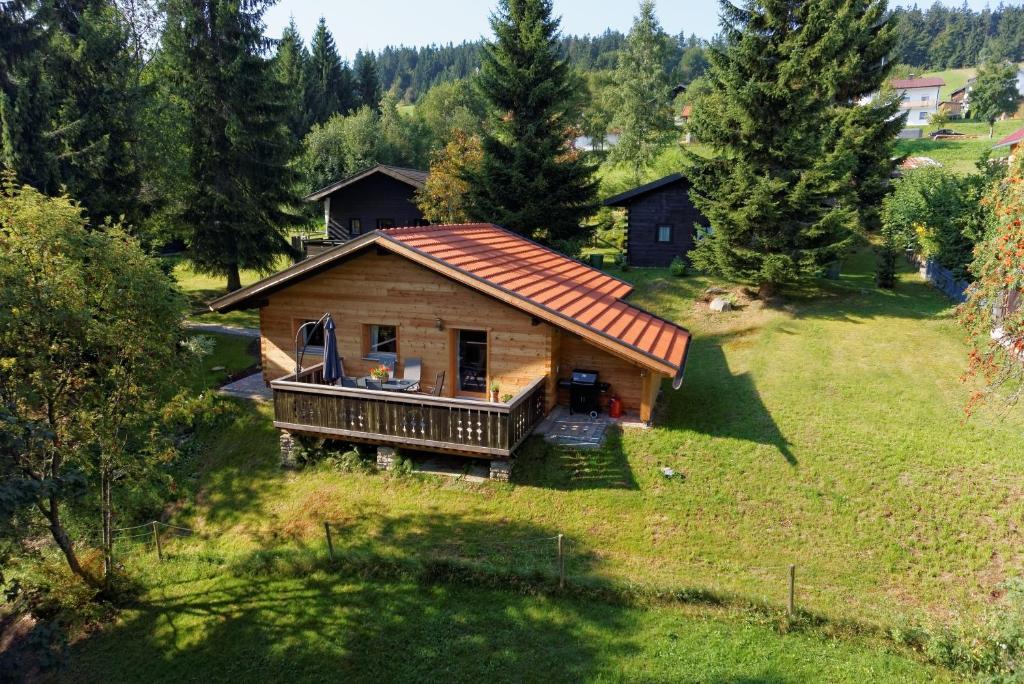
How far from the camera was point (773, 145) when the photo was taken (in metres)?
23.8

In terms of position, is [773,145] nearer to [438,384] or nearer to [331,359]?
[438,384]

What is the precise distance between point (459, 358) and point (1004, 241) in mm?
10909

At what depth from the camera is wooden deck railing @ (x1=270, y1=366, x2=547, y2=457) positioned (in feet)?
43.1

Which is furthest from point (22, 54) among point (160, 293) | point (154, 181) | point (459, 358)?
point (459, 358)

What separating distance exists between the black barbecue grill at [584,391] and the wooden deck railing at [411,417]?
0.96 metres

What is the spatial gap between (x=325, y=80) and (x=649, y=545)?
85.1 meters

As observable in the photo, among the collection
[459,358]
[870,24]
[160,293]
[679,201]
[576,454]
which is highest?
[870,24]

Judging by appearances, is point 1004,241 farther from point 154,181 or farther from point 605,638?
point 154,181

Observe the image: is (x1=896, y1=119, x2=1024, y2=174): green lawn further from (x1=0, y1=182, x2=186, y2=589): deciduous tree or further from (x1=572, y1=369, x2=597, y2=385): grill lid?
(x1=0, y1=182, x2=186, y2=589): deciduous tree

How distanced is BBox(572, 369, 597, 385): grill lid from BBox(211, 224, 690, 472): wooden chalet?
31 centimetres

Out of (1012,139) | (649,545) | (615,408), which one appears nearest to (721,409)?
(615,408)

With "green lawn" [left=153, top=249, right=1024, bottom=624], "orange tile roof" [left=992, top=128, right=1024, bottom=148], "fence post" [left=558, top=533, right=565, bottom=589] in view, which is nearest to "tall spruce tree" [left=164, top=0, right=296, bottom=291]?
"green lawn" [left=153, top=249, right=1024, bottom=624]

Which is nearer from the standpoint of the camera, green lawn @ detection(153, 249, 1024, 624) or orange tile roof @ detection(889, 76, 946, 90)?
green lawn @ detection(153, 249, 1024, 624)

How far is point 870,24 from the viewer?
30.9 meters
